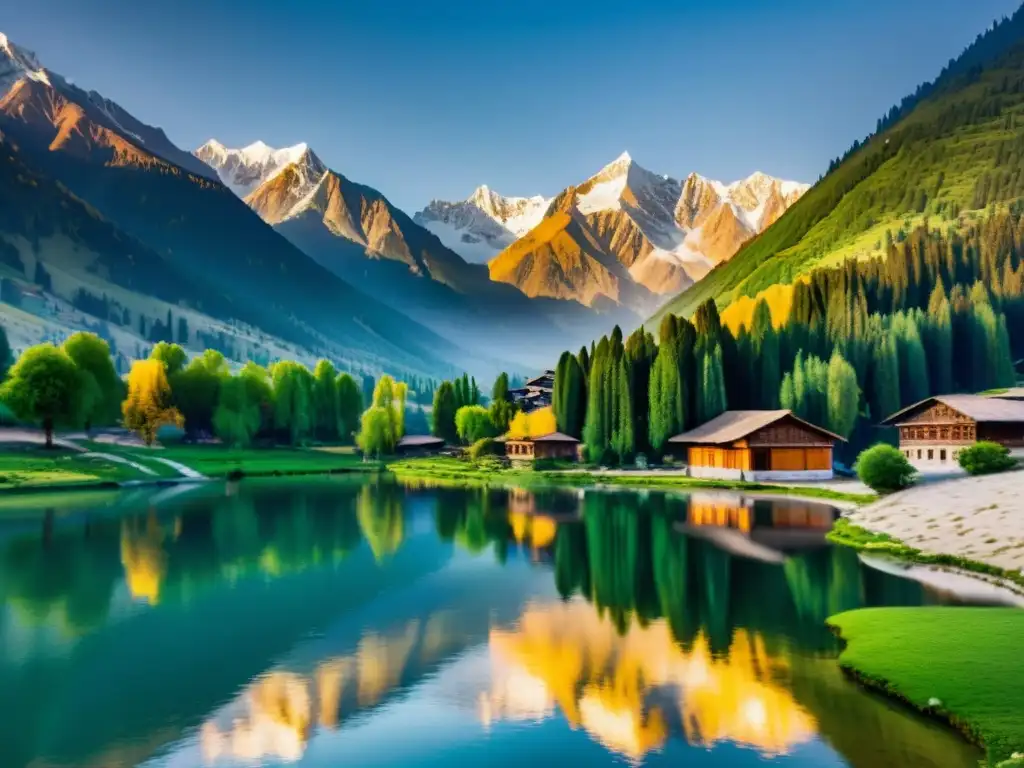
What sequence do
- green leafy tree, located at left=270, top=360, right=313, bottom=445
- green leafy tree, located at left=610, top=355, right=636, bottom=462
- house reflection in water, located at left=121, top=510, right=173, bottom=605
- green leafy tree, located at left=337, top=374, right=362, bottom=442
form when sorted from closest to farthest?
house reflection in water, located at left=121, top=510, right=173, bottom=605, green leafy tree, located at left=610, top=355, right=636, bottom=462, green leafy tree, located at left=270, top=360, right=313, bottom=445, green leafy tree, located at left=337, top=374, right=362, bottom=442

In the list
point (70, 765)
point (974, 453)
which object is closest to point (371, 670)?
point (70, 765)

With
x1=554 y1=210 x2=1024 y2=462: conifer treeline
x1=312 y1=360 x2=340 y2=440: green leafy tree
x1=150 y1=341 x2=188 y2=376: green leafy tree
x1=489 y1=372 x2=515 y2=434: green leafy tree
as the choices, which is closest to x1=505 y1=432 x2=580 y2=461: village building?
x1=554 y1=210 x2=1024 y2=462: conifer treeline

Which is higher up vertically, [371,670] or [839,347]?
[839,347]

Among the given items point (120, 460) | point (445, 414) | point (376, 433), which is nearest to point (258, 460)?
point (120, 460)

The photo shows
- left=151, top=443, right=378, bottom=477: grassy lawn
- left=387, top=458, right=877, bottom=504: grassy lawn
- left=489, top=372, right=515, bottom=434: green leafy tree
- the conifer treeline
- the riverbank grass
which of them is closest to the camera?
left=387, top=458, right=877, bottom=504: grassy lawn

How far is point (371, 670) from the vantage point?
796 inches

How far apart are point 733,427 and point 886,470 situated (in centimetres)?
2765

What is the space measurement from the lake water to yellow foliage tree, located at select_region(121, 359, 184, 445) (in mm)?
63347

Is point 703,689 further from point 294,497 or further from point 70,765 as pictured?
point 294,497

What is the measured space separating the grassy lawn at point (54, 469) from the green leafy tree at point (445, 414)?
5856 cm

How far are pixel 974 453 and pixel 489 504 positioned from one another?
32.7 meters

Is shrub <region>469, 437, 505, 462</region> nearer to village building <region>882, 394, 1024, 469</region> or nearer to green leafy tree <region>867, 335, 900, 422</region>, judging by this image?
green leafy tree <region>867, 335, 900, 422</region>

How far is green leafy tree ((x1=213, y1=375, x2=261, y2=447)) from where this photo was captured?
4323 inches

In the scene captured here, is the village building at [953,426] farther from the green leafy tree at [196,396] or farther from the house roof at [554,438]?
the green leafy tree at [196,396]
